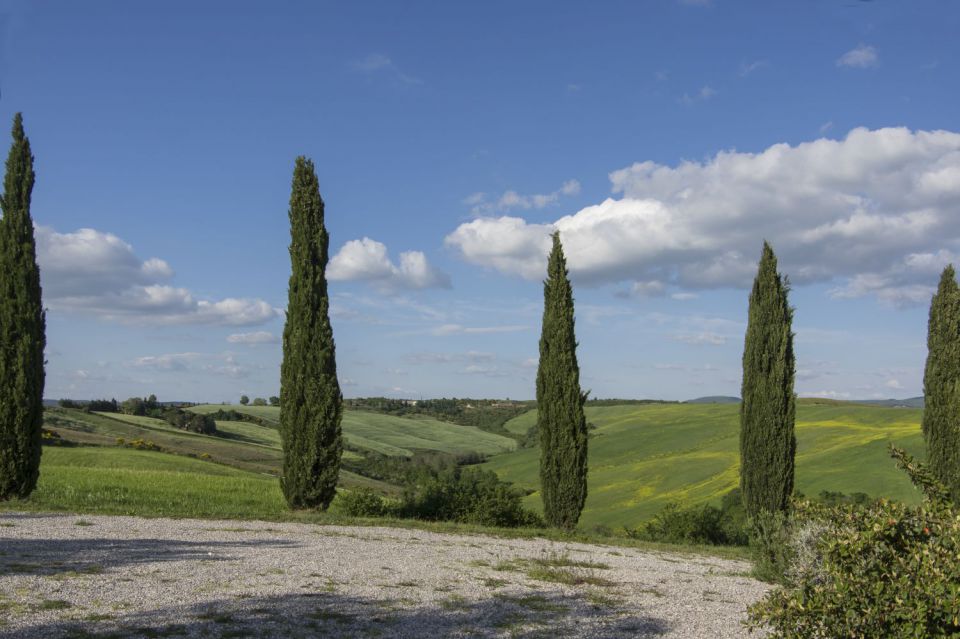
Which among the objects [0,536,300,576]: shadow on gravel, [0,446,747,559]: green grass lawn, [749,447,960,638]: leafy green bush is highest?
[749,447,960,638]: leafy green bush

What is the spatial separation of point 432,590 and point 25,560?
5865 millimetres

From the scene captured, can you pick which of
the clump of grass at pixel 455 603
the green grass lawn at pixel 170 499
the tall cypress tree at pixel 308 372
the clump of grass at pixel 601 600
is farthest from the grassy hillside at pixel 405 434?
the clump of grass at pixel 455 603

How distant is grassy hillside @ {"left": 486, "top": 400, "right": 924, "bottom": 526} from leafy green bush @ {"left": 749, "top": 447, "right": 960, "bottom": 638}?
35227 mm

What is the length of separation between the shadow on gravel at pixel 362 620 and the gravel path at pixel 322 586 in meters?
0.02

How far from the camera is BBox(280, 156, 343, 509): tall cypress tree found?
1923cm

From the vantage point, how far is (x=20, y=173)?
18.8m

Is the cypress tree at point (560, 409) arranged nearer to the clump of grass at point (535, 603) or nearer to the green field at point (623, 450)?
the green field at point (623, 450)

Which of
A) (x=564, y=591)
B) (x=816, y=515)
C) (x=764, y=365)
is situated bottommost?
(x=564, y=591)

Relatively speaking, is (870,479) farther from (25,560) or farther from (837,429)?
(25,560)

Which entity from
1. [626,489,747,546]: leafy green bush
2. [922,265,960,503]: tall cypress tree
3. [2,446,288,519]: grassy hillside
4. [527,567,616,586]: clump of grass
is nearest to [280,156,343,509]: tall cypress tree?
[2,446,288,519]: grassy hillside

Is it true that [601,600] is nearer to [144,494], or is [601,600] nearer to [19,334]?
[19,334]

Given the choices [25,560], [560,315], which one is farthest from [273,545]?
[560,315]


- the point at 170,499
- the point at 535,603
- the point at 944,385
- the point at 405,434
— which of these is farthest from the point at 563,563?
the point at 405,434

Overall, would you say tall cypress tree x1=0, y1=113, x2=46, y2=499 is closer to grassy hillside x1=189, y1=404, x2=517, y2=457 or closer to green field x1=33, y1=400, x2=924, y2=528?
green field x1=33, y1=400, x2=924, y2=528
